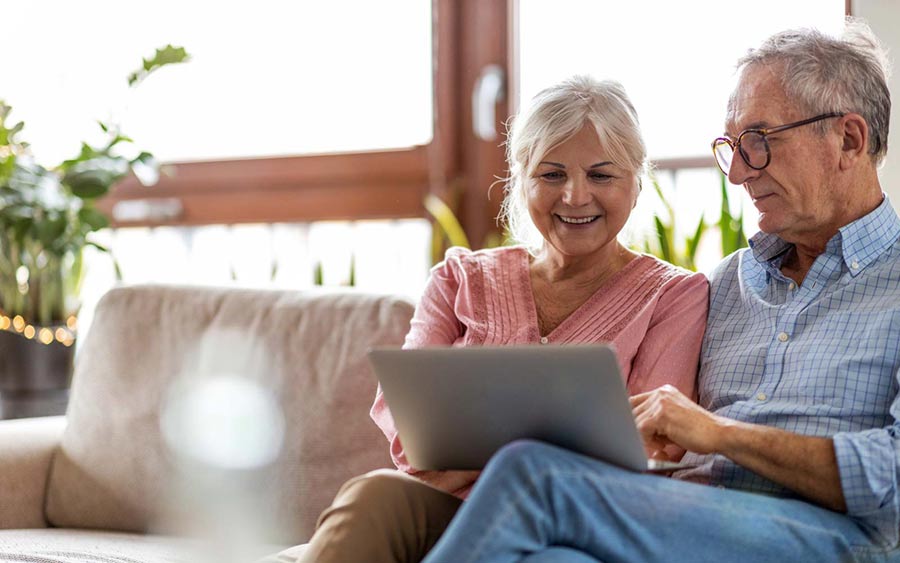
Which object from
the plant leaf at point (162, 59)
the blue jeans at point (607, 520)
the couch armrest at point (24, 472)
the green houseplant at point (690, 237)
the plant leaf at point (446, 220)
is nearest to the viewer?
the blue jeans at point (607, 520)

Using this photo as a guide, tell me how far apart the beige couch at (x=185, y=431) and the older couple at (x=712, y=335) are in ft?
0.80

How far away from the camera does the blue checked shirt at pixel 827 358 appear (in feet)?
4.95

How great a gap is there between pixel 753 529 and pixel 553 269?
70cm

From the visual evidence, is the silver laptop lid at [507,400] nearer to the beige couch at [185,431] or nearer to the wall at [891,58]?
the beige couch at [185,431]

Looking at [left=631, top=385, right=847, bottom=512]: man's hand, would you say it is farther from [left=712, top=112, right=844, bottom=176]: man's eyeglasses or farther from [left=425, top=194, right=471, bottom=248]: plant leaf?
[left=425, top=194, right=471, bottom=248]: plant leaf

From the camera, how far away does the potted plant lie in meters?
2.84

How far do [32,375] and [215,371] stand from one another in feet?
2.49

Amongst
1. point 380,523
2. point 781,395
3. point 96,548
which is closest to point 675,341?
point 781,395

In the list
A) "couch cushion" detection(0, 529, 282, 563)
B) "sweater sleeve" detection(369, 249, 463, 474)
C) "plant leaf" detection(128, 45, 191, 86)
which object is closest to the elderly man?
"sweater sleeve" detection(369, 249, 463, 474)

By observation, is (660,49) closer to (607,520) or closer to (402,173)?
(402,173)

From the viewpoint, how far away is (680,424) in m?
1.56

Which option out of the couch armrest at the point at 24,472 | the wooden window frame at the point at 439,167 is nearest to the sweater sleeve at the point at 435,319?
the couch armrest at the point at 24,472

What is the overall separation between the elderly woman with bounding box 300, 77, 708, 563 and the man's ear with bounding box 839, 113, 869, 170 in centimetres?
32

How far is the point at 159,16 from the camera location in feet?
12.5
